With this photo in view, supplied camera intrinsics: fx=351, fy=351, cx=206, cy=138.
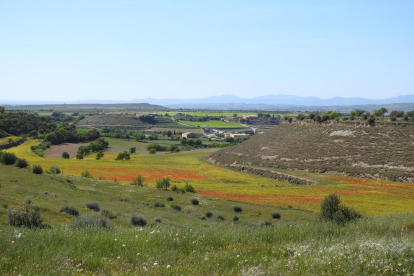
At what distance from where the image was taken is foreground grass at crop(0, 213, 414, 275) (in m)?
7.16

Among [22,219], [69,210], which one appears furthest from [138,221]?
[22,219]

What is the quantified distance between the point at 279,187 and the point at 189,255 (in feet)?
138

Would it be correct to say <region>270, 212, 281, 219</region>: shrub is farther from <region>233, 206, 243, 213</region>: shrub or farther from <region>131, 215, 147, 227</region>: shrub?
<region>131, 215, 147, 227</region>: shrub

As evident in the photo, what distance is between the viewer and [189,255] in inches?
334

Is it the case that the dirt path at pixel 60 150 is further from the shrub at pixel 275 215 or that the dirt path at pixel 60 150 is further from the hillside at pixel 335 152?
the shrub at pixel 275 215

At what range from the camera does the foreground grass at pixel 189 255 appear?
7164 mm

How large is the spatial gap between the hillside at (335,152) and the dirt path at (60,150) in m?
36.9

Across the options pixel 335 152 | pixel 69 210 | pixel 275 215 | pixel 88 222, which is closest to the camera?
pixel 88 222

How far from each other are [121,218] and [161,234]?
38.0 ft

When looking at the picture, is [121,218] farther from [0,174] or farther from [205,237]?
[0,174]

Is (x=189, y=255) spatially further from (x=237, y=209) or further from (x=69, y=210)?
(x=237, y=209)

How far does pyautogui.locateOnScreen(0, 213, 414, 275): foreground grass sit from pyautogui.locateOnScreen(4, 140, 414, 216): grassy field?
20.9 m

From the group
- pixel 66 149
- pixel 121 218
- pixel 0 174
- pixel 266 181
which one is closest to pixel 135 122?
pixel 66 149

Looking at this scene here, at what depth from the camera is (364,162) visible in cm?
5919
